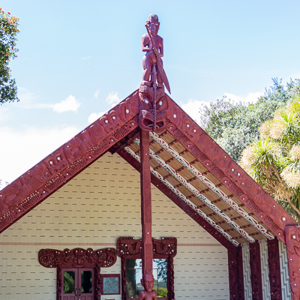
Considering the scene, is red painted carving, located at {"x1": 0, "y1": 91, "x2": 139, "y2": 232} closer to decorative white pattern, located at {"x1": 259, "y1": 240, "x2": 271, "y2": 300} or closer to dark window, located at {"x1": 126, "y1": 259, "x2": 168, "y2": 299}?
dark window, located at {"x1": 126, "y1": 259, "x2": 168, "y2": 299}

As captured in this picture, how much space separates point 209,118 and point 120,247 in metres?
17.0

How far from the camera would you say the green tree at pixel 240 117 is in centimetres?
2655

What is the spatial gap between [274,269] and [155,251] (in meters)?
3.62

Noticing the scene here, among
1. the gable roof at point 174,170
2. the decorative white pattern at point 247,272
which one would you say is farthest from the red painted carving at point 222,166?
the decorative white pattern at point 247,272

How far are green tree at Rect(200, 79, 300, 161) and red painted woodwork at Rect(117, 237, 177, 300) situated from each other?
450 inches

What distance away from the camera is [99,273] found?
14.9 m

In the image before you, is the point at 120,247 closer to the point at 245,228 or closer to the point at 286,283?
the point at 245,228

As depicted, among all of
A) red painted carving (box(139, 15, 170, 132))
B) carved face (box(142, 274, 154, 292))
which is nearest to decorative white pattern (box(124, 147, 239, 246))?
red painted carving (box(139, 15, 170, 132))

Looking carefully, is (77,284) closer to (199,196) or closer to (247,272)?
(199,196)

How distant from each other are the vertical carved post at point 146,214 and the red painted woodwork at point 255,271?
5499mm

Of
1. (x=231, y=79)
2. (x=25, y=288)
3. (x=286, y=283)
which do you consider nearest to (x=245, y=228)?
(x=286, y=283)

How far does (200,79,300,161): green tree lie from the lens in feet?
87.1

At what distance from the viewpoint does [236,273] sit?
52.9 ft

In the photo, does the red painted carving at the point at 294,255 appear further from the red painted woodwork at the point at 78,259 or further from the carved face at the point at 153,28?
the red painted woodwork at the point at 78,259
